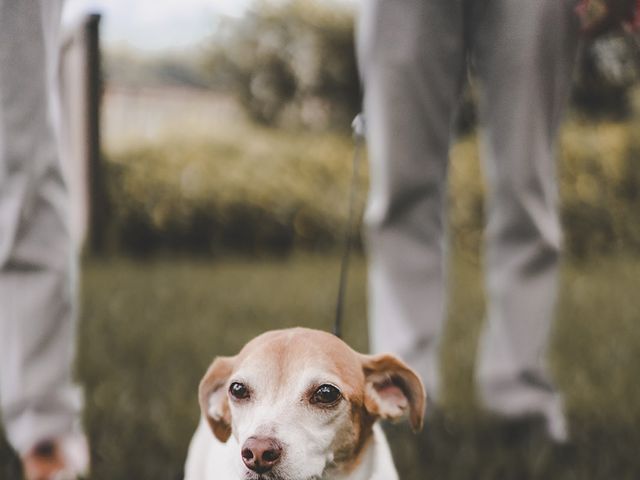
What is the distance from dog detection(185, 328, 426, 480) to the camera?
1536 mm

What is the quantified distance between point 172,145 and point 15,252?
6334 millimetres

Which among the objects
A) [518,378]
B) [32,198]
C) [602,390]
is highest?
[32,198]

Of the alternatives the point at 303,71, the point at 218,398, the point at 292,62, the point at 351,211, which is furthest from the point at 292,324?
the point at 292,62

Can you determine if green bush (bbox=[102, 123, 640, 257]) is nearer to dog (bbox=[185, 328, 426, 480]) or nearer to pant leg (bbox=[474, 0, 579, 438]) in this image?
pant leg (bbox=[474, 0, 579, 438])

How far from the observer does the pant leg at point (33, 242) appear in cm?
222

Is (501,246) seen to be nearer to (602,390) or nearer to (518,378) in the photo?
(518,378)

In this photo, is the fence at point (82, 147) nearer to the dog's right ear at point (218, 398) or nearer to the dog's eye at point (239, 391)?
the dog's right ear at point (218, 398)

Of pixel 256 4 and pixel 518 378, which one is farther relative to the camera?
pixel 256 4

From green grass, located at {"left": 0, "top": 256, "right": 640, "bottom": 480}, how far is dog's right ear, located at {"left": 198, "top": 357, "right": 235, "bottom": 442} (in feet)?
2.45

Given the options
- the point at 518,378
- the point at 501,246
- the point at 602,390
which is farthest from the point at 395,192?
the point at 602,390

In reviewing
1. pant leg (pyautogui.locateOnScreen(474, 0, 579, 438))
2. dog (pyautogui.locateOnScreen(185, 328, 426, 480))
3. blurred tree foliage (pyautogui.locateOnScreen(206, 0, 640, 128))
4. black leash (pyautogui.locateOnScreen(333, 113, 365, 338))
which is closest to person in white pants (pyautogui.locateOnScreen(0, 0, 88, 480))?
dog (pyautogui.locateOnScreen(185, 328, 426, 480))

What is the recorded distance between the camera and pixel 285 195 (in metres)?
8.38

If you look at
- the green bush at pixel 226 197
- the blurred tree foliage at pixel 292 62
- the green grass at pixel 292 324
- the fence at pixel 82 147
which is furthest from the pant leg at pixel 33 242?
the blurred tree foliage at pixel 292 62

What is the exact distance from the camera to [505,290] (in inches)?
108
